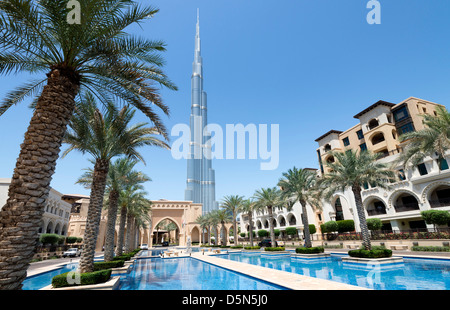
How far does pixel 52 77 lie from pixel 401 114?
3997cm

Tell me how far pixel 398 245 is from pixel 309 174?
1071 cm

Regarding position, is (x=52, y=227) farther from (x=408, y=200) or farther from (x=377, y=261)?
(x=408, y=200)

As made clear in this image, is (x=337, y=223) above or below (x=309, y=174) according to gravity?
A: below

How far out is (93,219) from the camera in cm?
1136

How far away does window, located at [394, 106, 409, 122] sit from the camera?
3253cm

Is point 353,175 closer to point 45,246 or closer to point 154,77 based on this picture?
point 154,77

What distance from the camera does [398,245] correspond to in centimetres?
2331

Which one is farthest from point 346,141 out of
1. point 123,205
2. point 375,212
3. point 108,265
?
point 108,265

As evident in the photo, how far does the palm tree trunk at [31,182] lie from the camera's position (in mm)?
4965

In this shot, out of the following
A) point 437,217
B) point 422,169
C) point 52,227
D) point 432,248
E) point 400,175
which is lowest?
point 432,248

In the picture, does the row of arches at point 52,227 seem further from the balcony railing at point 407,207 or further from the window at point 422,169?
the window at point 422,169

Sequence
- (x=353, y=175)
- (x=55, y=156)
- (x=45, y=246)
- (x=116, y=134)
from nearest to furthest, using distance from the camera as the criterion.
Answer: (x=55, y=156) < (x=116, y=134) < (x=353, y=175) < (x=45, y=246)

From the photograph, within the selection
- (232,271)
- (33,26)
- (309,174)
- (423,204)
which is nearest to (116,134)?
(33,26)

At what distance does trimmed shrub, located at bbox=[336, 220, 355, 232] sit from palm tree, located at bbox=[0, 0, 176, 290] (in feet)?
115
